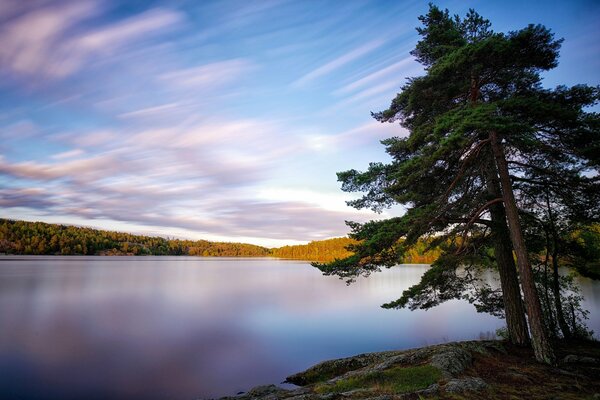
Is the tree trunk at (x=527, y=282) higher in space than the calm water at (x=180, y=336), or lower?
higher

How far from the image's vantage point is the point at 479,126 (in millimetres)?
7465

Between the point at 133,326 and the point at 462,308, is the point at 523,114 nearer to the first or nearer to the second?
the point at 133,326

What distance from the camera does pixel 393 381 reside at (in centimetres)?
774

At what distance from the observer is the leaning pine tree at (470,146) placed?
27.9 ft

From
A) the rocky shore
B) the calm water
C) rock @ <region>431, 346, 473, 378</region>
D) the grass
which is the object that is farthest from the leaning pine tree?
the calm water

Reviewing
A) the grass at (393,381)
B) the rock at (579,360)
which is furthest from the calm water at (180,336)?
the rock at (579,360)

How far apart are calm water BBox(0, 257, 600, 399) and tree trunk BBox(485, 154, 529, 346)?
32.3 ft

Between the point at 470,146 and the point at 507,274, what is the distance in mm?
4897

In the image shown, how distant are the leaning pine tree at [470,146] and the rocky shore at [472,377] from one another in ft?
2.95

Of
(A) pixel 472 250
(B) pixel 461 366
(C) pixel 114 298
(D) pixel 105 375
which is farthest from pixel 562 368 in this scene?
(C) pixel 114 298

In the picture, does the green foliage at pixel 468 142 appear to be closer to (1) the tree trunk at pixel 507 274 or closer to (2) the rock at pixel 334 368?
(1) the tree trunk at pixel 507 274

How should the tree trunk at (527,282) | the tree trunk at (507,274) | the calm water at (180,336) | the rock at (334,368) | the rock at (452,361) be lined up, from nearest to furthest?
1. the rock at (452,361)
2. the tree trunk at (527,282)
3. the tree trunk at (507,274)
4. the rock at (334,368)
5. the calm water at (180,336)

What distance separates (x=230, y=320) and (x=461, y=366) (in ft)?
67.6

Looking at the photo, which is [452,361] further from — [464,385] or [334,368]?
[334,368]
